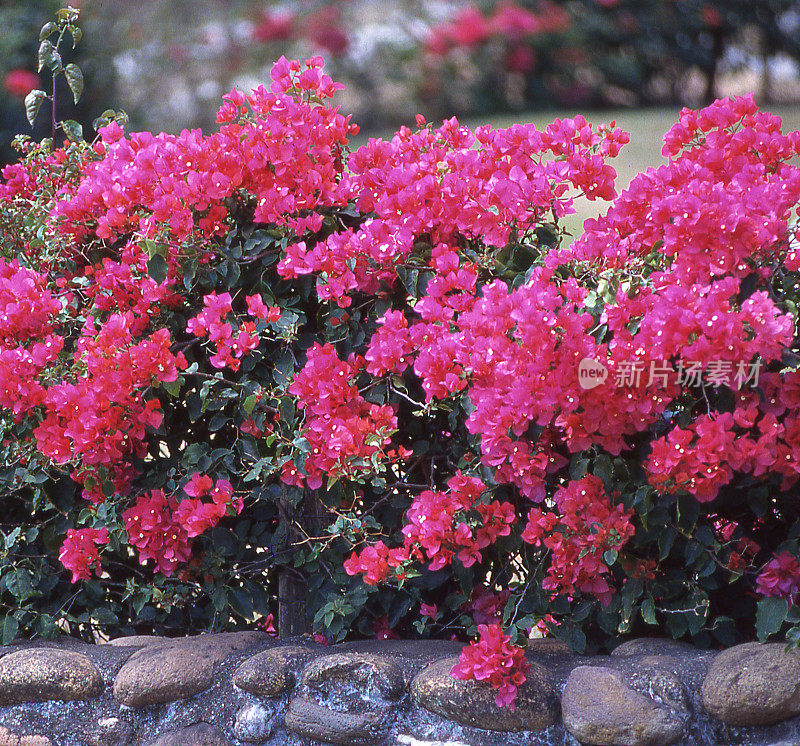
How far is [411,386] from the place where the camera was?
2.13 meters

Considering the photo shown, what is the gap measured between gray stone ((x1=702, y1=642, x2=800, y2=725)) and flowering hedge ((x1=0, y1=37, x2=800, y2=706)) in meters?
0.07

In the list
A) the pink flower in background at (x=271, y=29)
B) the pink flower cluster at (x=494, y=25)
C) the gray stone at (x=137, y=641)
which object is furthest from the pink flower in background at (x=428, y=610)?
the pink flower cluster at (x=494, y=25)

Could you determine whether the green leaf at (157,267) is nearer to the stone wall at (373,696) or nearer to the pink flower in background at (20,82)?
the stone wall at (373,696)

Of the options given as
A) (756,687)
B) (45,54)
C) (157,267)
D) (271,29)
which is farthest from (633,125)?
(756,687)

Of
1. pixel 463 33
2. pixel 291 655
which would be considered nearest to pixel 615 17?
pixel 463 33

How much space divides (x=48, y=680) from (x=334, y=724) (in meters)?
0.69

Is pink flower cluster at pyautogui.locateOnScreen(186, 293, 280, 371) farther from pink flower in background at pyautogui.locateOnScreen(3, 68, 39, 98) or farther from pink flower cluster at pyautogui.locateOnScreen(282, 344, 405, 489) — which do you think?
pink flower in background at pyautogui.locateOnScreen(3, 68, 39, 98)

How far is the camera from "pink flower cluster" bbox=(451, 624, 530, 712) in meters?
1.79

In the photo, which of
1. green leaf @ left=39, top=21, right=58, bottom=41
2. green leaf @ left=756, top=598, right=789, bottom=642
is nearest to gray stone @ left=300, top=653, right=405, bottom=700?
green leaf @ left=756, top=598, right=789, bottom=642

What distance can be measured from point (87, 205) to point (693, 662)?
5.89ft

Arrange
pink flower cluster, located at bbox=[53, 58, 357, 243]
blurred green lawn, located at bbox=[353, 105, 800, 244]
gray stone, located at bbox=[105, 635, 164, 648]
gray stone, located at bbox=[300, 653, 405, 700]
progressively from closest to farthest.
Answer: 1. gray stone, located at bbox=[300, 653, 405, 700]
2. pink flower cluster, located at bbox=[53, 58, 357, 243]
3. gray stone, located at bbox=[105, 635, 164, 648]
4. blurred green lawn, located at bbox=[353, 105, 800, 244]

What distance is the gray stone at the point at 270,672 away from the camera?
1.98 metres

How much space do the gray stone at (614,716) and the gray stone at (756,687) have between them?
82mm

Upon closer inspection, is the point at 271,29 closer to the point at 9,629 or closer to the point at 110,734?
the point at 9,629
